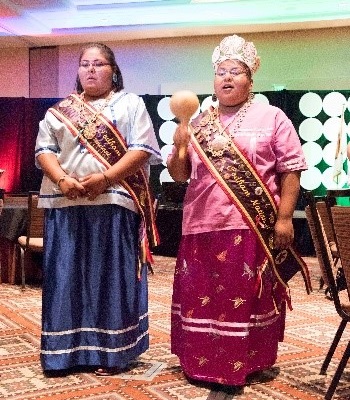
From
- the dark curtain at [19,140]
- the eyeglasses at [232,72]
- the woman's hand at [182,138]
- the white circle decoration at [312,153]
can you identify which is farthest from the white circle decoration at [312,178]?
the woman's hand at [182,138]

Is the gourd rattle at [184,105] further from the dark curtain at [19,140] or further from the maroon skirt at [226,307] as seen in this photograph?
the dark curtain at [19,140]

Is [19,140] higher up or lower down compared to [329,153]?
higher up

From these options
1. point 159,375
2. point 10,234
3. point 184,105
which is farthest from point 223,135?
point 10,234

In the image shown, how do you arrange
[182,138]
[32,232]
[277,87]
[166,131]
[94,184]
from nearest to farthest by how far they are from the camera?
[182,138], [94,184], [32,232], [277,87], [166,131]

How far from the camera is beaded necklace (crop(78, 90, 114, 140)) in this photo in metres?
2.59

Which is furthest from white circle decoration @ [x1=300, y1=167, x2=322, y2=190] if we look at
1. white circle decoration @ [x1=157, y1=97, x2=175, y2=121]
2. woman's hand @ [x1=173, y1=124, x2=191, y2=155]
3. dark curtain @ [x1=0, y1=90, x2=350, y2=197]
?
woman's hand @ [x1=173, y1=124, x2=191, y2=155]

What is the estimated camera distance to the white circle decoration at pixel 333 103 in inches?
335

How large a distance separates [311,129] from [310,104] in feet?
1.13

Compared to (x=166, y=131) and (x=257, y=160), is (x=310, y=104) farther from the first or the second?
(x=257, y=160)

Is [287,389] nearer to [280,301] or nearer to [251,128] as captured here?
[280,301]

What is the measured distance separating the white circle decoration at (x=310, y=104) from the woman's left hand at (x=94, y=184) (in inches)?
257

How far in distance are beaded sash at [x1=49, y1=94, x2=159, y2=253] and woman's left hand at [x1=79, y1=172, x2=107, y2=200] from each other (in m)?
0.10

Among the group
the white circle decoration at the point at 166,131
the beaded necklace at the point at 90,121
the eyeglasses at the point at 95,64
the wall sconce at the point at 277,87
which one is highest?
the wall sconce at the point at 277,87

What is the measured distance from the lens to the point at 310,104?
857cm
